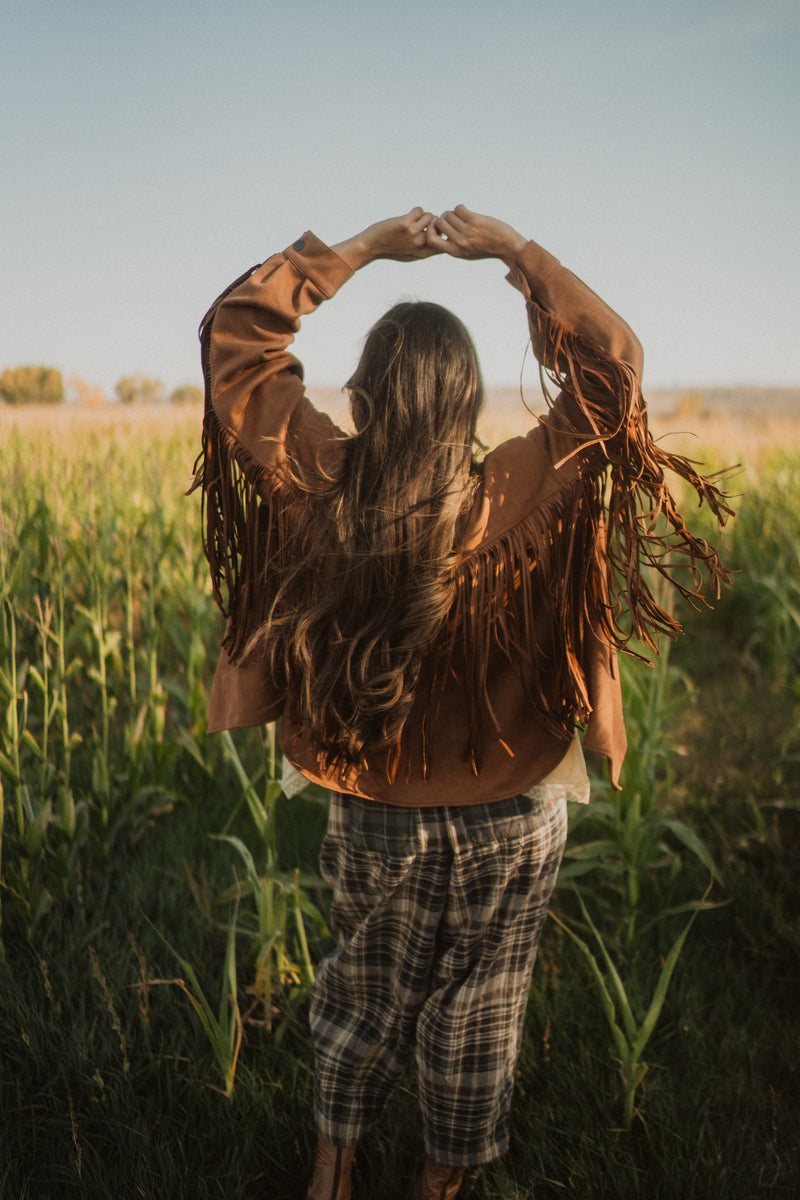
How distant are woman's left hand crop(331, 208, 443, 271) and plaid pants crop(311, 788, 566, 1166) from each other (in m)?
0.98

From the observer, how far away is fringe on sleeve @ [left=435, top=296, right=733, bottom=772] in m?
1.31

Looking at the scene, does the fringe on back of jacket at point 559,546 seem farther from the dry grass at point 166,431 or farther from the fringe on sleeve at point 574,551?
the dry grass at point 166,431

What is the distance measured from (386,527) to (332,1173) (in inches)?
50.4

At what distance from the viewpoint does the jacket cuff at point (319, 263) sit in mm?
1412

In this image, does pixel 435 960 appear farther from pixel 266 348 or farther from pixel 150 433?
pixel 150 433

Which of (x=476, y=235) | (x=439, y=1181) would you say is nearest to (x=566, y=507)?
(x=476, y=235)

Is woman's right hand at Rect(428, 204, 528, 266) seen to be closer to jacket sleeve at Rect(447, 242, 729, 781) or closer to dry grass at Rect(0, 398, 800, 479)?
jacket sleeve at Rect(447, 242, 729, 781)

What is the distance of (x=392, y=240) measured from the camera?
1431mm

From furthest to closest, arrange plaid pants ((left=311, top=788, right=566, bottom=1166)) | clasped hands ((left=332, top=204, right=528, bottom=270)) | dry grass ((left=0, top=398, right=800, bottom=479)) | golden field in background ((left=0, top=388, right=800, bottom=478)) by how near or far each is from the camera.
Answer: dry grass ((left=0, top=398, right=800, bottom=479)), golden field in background ((left=0, top=388, right=800, bottom=478)), plaid pants ((left=311, top=788, right=566, bottom=1166)), clasped hands ((left=332, top=204, right=528, bottom=270))

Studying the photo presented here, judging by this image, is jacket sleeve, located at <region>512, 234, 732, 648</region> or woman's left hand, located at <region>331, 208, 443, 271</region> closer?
jacket sleeve, located at <region>512, 234, 732, 648</region>

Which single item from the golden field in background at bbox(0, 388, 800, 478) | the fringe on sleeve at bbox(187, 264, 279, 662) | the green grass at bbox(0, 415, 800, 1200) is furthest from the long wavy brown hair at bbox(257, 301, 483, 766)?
the golden field in background at bbox(0, 388, 800, 478)

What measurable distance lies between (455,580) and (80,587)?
2.85 meters

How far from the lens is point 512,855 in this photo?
150 cm

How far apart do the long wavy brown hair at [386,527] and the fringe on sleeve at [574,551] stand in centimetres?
8
